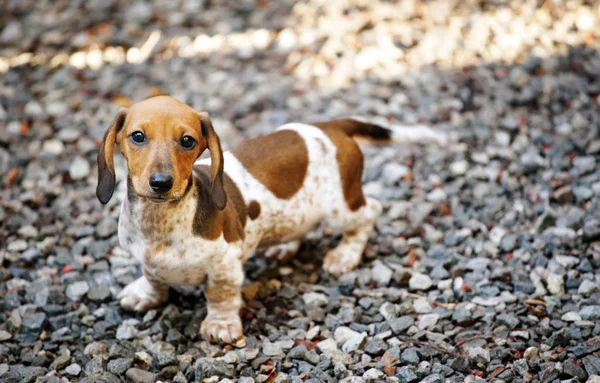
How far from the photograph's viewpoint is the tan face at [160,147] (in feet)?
11.6

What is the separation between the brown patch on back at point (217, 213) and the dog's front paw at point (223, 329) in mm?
475

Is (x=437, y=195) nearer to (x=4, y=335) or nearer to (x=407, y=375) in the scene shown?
(x=407, y=375)

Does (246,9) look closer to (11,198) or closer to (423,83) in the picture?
(423,83)

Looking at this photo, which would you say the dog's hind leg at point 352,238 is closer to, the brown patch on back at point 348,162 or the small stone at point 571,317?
the brown patch on back at point 348,162

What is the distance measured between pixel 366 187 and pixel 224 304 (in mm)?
1808

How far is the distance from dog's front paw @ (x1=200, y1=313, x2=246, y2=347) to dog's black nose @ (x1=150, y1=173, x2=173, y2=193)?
1.05 meters

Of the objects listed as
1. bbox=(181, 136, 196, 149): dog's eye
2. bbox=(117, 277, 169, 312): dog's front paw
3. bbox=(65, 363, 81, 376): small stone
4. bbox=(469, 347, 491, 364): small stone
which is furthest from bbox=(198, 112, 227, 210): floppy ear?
bbox=(469, 347, 491, 364): small stone

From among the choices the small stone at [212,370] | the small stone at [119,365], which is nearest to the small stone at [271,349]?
the small stone at [212,370]

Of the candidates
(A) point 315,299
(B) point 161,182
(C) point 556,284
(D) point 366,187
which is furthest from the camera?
(D) point 366,187

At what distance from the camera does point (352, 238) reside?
16.2 ft

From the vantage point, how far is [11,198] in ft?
17.9

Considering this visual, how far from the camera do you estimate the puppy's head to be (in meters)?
3.54

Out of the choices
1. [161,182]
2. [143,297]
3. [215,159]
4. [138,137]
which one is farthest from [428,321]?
[138,137]

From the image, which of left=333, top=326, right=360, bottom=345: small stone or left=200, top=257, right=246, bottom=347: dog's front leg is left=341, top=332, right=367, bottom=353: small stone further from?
left=200, top=257, right=246, bottom=347: dog's front leg
